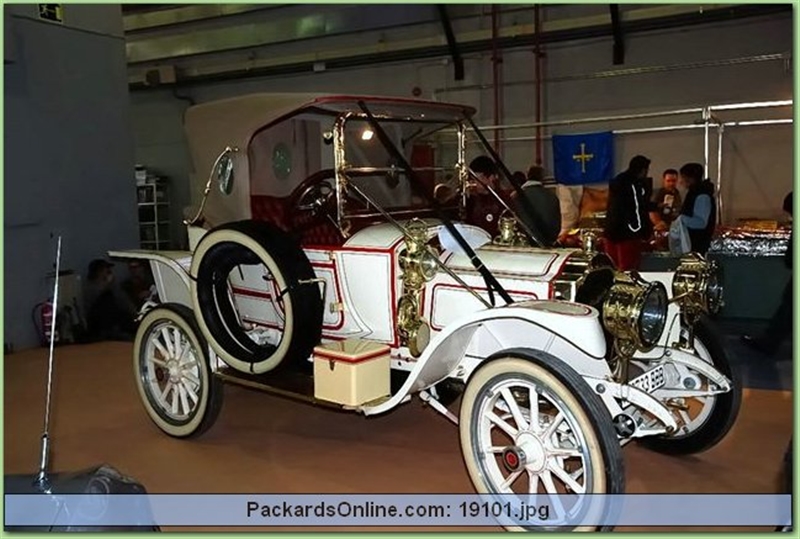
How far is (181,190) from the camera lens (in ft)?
43.6

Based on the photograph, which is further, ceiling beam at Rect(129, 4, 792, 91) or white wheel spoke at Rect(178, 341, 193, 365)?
ceiling beam at Rect(129, 4, 792, 91)

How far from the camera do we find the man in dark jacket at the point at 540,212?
3986 millimetres

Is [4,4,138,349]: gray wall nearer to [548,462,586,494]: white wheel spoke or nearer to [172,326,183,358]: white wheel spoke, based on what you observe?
[172,326,183,358]: white wheel spoke

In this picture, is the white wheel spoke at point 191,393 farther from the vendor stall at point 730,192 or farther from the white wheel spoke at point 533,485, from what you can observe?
the vendor stall at point 730,192

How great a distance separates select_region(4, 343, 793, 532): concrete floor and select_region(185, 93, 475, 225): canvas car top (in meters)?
1.17

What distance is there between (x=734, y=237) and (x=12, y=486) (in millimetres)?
5819

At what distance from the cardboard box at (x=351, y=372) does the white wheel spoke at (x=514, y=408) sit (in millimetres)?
646

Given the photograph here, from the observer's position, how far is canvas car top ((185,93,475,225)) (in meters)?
3.67

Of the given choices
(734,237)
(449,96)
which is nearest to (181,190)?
(449,96)

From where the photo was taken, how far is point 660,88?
9062 mm

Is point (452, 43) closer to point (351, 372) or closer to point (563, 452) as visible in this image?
point (351, 372)

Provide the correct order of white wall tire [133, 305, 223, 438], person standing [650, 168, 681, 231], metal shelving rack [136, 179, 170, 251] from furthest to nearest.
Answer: metal shelving rack [136, 179, 170, 251], person standing [650, 168, 681, 231], white wall tire [133, 305, 223, 438]

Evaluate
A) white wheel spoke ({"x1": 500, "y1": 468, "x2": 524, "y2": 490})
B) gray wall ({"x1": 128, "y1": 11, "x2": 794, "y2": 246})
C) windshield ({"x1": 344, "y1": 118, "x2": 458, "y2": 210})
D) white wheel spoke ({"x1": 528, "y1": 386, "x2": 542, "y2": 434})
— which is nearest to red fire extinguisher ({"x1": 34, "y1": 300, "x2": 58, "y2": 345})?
gray wall ({"x1": 128, "y1": 11, "x2": 794, "y2": 246})

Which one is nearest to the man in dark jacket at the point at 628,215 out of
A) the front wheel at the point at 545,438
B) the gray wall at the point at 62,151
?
the front wheel at the point at 545,438
